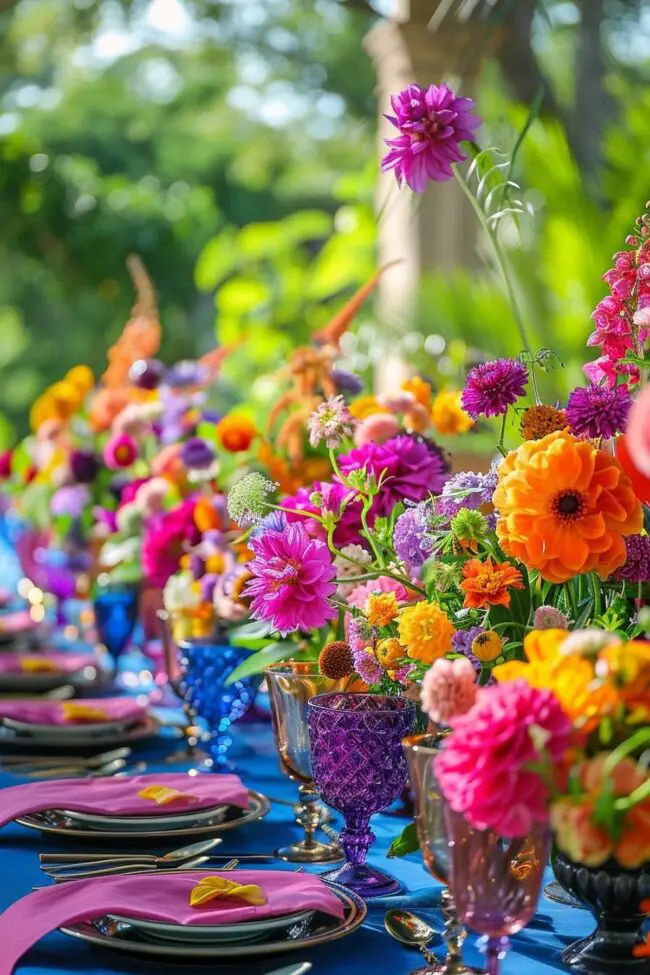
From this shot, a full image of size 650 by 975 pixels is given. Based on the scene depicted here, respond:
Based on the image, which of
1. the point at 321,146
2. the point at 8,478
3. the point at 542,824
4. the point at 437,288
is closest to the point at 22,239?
the point at 437,288

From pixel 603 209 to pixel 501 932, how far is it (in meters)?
4.71

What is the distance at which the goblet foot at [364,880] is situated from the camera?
100 centimetres

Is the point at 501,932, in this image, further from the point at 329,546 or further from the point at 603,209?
the point at 603,209

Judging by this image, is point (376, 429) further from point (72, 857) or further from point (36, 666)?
point (36, 666)

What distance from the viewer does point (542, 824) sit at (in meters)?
0.67

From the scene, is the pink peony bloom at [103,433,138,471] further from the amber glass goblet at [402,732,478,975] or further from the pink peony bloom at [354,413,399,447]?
the amber glass goblet at [402,732,478,975]

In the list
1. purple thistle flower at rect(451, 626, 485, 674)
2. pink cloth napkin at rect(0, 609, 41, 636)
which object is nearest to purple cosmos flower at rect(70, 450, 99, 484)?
pink cloth napkin at rect(0, 609, 41, 636)

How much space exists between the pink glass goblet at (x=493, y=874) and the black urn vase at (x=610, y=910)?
0.09 meters

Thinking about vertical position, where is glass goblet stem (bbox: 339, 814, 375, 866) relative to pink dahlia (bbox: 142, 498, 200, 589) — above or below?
above

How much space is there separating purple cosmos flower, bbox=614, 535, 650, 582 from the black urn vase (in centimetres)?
20

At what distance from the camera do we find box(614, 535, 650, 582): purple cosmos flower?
904mm

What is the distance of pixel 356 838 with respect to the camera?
1.01 meters

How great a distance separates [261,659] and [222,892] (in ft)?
1.61

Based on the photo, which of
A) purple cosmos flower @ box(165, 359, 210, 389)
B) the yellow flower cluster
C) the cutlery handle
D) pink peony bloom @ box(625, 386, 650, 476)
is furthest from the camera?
the yellow flower cluster
